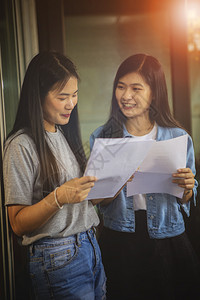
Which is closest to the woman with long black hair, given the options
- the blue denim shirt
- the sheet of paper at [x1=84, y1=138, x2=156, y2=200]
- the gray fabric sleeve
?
the blue denim shirt

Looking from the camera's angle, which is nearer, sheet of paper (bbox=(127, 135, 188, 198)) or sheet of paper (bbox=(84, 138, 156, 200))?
sheet of paper (bbox=(84, 138, 156, 200))

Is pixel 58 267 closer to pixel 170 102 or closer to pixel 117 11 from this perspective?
pixel 170 102

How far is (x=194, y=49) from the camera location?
1.11 meters

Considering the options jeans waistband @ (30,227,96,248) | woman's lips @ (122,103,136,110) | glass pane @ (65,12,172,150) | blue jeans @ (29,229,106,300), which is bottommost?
blue jeans @ (29,229,106,300)

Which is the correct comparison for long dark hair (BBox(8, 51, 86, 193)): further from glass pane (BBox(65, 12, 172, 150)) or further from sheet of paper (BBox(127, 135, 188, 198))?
sheet of paper (BBox(127, 135, 188, 198))

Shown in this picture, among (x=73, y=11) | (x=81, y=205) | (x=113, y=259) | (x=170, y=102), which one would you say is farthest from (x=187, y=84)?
(x=113, y=259)

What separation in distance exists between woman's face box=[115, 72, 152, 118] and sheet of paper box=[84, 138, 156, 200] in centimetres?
15

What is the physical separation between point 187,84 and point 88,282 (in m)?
Result: 0.76

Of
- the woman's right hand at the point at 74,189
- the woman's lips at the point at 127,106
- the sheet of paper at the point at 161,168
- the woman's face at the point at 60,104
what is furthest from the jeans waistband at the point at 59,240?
the woman's lips at the point at 127,106

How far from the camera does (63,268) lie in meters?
0.89

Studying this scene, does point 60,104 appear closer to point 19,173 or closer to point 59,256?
point 19,173

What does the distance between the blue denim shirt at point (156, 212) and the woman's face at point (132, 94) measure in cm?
A: 8

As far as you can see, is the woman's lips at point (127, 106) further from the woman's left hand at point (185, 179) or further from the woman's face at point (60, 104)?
the woman's left hand at point (185, 179)

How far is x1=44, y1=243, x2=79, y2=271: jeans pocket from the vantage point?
34.6 inches
